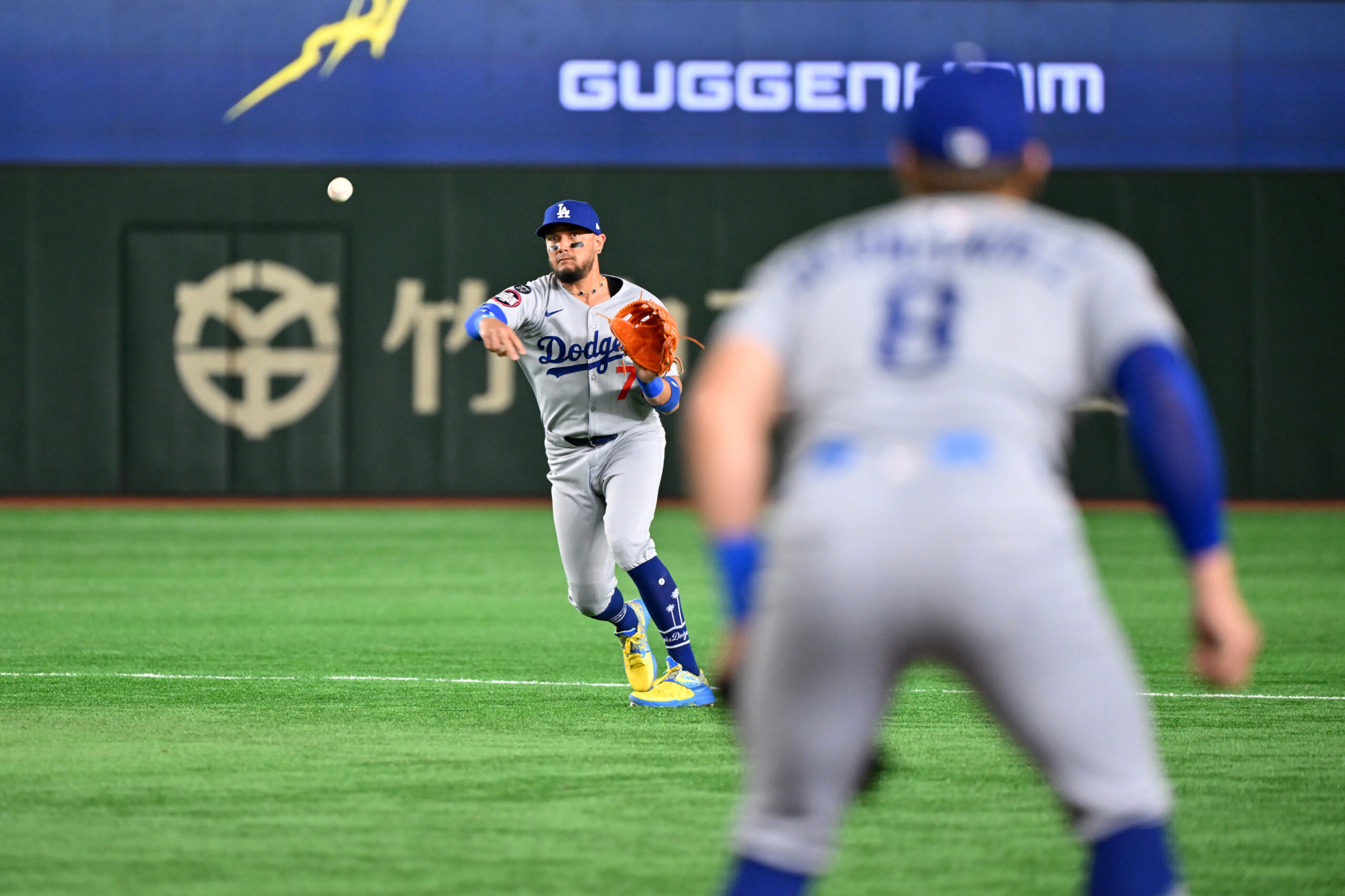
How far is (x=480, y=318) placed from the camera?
8.47 meters

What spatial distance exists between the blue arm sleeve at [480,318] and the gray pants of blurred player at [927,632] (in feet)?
17.3

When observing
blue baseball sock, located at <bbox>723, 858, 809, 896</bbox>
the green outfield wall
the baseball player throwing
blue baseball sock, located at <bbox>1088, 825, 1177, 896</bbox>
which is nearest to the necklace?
the baseball player throwing

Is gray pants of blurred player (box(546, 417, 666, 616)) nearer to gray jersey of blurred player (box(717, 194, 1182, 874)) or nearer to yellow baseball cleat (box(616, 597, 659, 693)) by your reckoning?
yellow baseball cleat (box(616, 597, 659, 693))

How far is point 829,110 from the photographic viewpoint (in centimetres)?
2373

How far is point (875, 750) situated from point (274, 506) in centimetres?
2035

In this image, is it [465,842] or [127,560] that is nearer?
[465,842]

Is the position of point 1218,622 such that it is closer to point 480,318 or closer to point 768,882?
point 768,882

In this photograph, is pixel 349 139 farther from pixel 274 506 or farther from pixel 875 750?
pixel 875 750

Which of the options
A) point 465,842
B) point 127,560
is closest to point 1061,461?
point 465,842

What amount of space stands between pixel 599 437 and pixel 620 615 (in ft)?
2.91

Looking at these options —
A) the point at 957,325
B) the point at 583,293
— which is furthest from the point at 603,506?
the point at 957,325

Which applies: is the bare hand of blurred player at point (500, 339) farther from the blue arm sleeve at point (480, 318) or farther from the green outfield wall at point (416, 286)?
the green outfield wall at point (416, 286)

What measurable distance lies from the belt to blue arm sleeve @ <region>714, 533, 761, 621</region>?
568cm

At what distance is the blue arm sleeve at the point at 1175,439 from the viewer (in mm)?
3188
